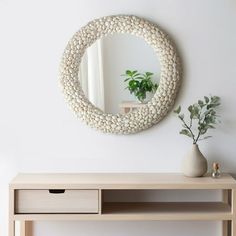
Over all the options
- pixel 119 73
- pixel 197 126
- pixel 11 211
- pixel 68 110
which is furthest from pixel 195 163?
pixel 11 211

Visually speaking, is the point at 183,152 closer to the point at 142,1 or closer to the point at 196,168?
the point at 196,168

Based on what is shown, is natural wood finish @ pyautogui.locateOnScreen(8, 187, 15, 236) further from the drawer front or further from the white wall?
the white wall

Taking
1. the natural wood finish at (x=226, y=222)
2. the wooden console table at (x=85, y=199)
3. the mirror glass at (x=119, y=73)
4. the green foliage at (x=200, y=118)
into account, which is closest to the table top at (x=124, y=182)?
the wooden console table at (x=85, y=199)

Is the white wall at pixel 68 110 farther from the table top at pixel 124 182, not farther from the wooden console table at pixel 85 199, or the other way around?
the wooden console table at pixel 85 199

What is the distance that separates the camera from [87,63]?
2900mm

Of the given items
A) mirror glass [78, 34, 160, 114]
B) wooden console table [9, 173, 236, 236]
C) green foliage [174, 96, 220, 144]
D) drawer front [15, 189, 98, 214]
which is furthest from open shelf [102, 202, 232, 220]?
mirror glass [78, 34, 160, 114]

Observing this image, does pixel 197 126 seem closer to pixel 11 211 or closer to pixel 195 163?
pixel 195 163

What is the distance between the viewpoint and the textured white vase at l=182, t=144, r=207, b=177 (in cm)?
273

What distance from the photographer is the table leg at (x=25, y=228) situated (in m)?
2.87

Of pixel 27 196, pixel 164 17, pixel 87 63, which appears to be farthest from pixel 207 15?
pixel 27 196

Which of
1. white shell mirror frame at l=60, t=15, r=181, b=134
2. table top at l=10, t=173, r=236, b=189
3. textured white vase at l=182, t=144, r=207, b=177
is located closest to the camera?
table top at l=10, t=173, r=236, b=189

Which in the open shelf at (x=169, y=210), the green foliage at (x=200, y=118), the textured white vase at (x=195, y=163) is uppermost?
the green foliage at (x=200, y=118)

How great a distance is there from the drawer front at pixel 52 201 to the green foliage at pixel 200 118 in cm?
64

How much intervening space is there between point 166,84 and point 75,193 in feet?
2.53
